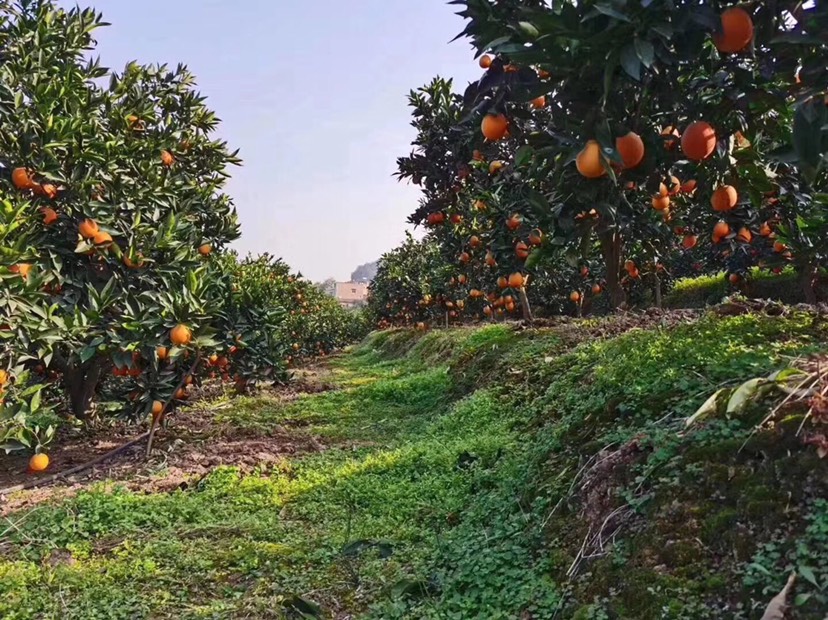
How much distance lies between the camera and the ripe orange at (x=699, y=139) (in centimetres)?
254

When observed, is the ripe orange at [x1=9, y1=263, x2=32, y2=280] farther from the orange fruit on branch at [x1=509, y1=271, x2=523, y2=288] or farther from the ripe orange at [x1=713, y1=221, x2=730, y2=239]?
the orange fruit on branch at [x1=509, y1=271, x2=523, y2=288]

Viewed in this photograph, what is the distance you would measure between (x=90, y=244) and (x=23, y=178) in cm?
79

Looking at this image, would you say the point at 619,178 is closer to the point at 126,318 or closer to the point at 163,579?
the point at 163,579

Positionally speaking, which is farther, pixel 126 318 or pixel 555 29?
pixel 126 318

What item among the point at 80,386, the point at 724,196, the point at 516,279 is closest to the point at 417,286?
the point at 516,279

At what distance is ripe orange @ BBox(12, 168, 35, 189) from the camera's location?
5645mm

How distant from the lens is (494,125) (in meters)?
2.91

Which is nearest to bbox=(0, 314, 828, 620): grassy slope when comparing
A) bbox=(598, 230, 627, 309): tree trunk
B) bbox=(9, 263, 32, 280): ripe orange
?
bbox=(598, 230, 627, 309): tree trunk

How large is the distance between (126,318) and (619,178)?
179 inches

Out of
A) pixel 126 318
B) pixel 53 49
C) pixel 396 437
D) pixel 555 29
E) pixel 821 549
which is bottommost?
pixel 396 437

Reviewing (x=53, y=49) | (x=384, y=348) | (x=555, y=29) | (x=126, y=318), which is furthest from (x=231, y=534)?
(x=384, y=348)

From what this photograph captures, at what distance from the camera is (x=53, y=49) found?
6.39 metres

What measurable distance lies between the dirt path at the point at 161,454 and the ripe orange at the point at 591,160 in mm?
4135

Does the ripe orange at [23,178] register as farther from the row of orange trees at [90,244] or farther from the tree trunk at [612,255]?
the tree trunk at [612,255]
